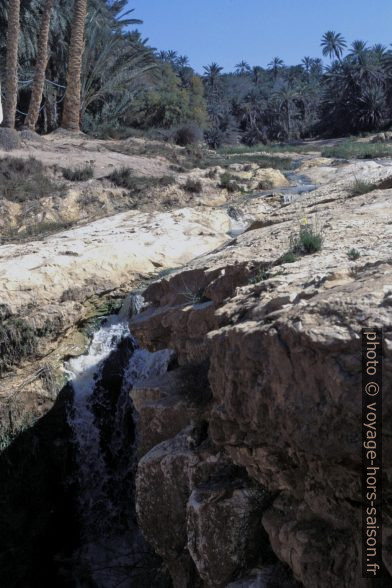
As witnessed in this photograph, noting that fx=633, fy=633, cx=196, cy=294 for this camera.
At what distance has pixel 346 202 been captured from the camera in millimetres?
8875

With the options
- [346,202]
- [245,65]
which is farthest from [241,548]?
[245,65]

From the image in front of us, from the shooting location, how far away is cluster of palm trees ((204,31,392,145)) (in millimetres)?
46062

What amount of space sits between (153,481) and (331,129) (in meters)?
46.9

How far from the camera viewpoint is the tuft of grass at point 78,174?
1666cm

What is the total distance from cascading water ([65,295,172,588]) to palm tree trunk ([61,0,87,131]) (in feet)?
53.0

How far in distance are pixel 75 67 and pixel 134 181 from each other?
8417mm

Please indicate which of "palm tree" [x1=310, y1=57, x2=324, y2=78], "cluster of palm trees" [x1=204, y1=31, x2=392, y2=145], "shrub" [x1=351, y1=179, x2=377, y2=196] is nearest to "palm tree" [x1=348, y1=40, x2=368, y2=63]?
"cluster of palm trees" [x1=204, y1=31, x2=392, y2=145]

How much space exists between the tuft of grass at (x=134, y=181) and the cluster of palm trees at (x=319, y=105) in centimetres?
2234

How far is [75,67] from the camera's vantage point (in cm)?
2236

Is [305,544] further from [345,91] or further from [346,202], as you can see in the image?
[345,91]

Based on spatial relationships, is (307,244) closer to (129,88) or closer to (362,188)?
(362,188)

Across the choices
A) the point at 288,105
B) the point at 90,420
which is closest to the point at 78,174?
the point at 90,420

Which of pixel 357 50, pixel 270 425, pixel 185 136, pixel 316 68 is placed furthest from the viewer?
pixel 316 68

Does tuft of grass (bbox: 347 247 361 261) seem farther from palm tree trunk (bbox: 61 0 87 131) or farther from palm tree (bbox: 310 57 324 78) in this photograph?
palm tree (bbox: 310 57 324 78)
